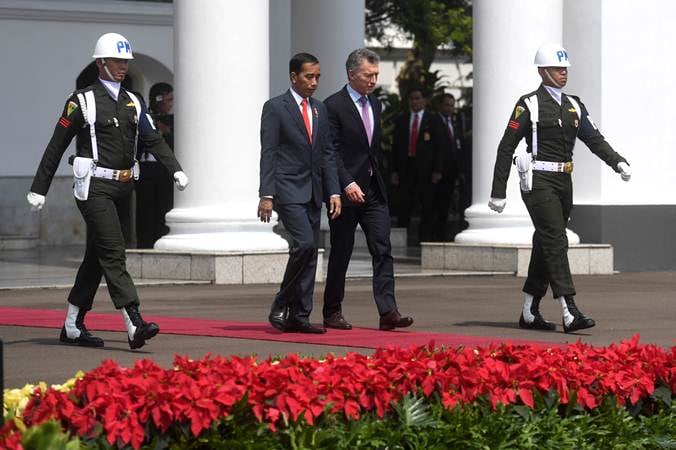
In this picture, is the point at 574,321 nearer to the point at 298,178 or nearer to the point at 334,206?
the point at 334,206

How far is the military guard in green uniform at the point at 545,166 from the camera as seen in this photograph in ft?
42.8

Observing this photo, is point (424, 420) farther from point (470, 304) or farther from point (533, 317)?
point (470, 304)

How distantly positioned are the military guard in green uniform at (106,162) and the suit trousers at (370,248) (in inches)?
66.9

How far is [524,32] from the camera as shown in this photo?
63.2 ft

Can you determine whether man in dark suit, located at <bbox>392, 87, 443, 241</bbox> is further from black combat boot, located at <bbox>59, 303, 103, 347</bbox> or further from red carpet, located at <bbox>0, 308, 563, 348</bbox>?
black combat boot, located at <bbox>59, 303, 103, 347</bbox>

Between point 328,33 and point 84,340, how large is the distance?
471 inches

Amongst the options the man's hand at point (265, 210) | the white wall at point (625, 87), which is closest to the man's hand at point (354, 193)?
the man's hand at point (265, 210)

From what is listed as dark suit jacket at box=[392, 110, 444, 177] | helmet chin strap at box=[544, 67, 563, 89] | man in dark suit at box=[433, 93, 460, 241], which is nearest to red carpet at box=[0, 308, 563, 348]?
helmet chin strap at box=[544, 67, 563, 89]

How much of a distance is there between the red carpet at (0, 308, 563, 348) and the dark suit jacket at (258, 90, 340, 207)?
92 centimetres

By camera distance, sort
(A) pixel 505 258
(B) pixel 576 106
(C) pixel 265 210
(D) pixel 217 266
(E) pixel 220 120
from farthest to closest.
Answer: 1. (A) pixel 505 258
2. (E) pixel 220 120
3. (D) pixel 217 266
4. (B) pixel 576 106
5. (C) pixel 265 210

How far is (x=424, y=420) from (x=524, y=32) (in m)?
12.1

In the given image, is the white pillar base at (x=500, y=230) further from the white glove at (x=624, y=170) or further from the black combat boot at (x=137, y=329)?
the black combat boot at (x=137, y=329)

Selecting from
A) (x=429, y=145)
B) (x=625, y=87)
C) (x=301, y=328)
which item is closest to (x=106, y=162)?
(x=301, y=328)

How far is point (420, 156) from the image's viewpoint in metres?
24.6
